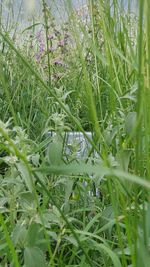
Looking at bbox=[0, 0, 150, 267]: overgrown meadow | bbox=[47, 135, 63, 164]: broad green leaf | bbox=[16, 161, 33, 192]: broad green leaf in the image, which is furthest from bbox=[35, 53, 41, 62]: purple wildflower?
bbox=[16, 161, 33, 192]: broad green leaf

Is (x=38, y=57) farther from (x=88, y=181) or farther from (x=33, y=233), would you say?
(x=33, y=233)

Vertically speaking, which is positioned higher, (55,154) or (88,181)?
(55,154)

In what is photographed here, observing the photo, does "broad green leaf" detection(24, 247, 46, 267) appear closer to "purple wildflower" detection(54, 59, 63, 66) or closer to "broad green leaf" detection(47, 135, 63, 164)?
"broad green leaf" detection(47, 135, 63, 164)

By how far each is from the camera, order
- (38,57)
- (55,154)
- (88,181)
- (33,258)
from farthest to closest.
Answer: (38,57) → (88,181) → (55,154) → (33,258)

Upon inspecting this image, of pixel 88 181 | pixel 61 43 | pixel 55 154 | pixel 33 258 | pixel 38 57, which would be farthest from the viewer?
pixel 38 57

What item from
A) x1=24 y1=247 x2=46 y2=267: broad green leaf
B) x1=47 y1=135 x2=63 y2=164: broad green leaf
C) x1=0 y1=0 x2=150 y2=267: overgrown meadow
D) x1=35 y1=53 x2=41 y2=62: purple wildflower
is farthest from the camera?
x1=35 y1=53 x2=41 y2=62: purple wildflower

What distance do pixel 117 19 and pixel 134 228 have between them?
0.65 metres

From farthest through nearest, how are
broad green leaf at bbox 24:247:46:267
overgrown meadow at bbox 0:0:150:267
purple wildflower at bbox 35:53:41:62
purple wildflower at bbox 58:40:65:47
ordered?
purple wildflower at bbox 35:53:41:62
purple wildflower at bbox 58:40:65:47
broad green leaf at bbox 24:247:46:267
overgrown meadow at bbox 0:0:150:267

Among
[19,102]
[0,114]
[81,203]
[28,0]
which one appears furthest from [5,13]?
[28,0]

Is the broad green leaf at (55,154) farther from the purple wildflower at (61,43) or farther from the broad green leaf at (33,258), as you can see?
the purple wildflower at (61,43)

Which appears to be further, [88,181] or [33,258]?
[88,181]

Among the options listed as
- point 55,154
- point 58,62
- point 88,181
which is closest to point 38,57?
point 58,62

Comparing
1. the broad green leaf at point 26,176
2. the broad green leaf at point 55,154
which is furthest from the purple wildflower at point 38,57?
the broad green leaf at point 26,176

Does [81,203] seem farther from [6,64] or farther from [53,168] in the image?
[6,64]
